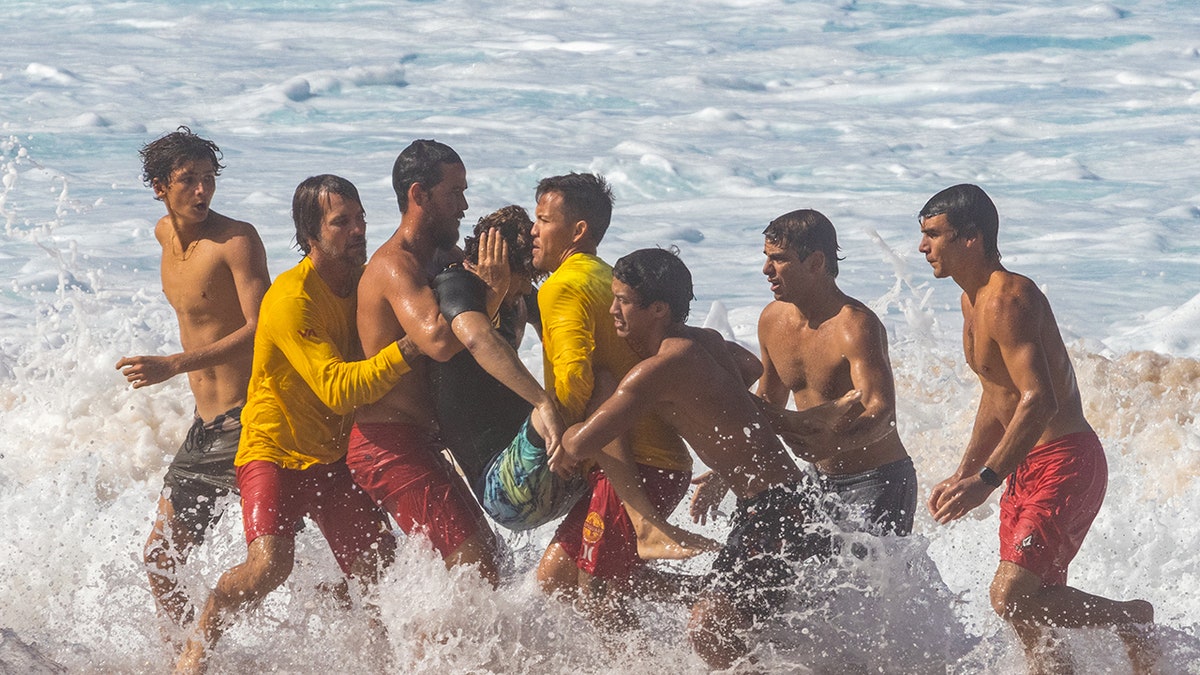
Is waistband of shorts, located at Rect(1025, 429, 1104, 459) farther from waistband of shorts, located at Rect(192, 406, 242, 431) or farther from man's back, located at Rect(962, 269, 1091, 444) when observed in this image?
waistband of shorts, located at Rect(192, 406, 242, 431)

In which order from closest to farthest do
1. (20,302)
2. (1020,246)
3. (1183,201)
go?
1. (20,302)
2. (1020,246)
3. (1183,201)

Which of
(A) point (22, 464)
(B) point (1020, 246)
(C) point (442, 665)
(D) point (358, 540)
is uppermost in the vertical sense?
(D) point (358, 540)

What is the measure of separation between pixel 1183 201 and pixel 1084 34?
29.6 feet

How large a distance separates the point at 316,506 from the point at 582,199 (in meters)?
1.26

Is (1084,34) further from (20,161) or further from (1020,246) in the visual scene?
(20,161)

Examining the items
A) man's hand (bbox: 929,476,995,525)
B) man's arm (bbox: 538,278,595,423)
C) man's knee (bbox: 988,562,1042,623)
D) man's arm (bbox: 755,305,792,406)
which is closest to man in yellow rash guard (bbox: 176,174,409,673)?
man's arm (bbox: 538,278,595,423)

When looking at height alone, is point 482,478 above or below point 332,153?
above

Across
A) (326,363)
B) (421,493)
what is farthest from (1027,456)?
(326,363)

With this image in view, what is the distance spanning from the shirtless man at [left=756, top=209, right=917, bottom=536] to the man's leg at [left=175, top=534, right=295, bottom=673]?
1527mm

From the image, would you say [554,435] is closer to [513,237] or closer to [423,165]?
→ [513,237]

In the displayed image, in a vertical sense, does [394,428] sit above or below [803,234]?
below

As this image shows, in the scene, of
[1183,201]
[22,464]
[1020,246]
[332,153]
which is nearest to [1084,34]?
[1183,201]

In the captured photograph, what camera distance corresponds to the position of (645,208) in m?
18.2

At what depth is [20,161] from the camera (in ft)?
65.5
